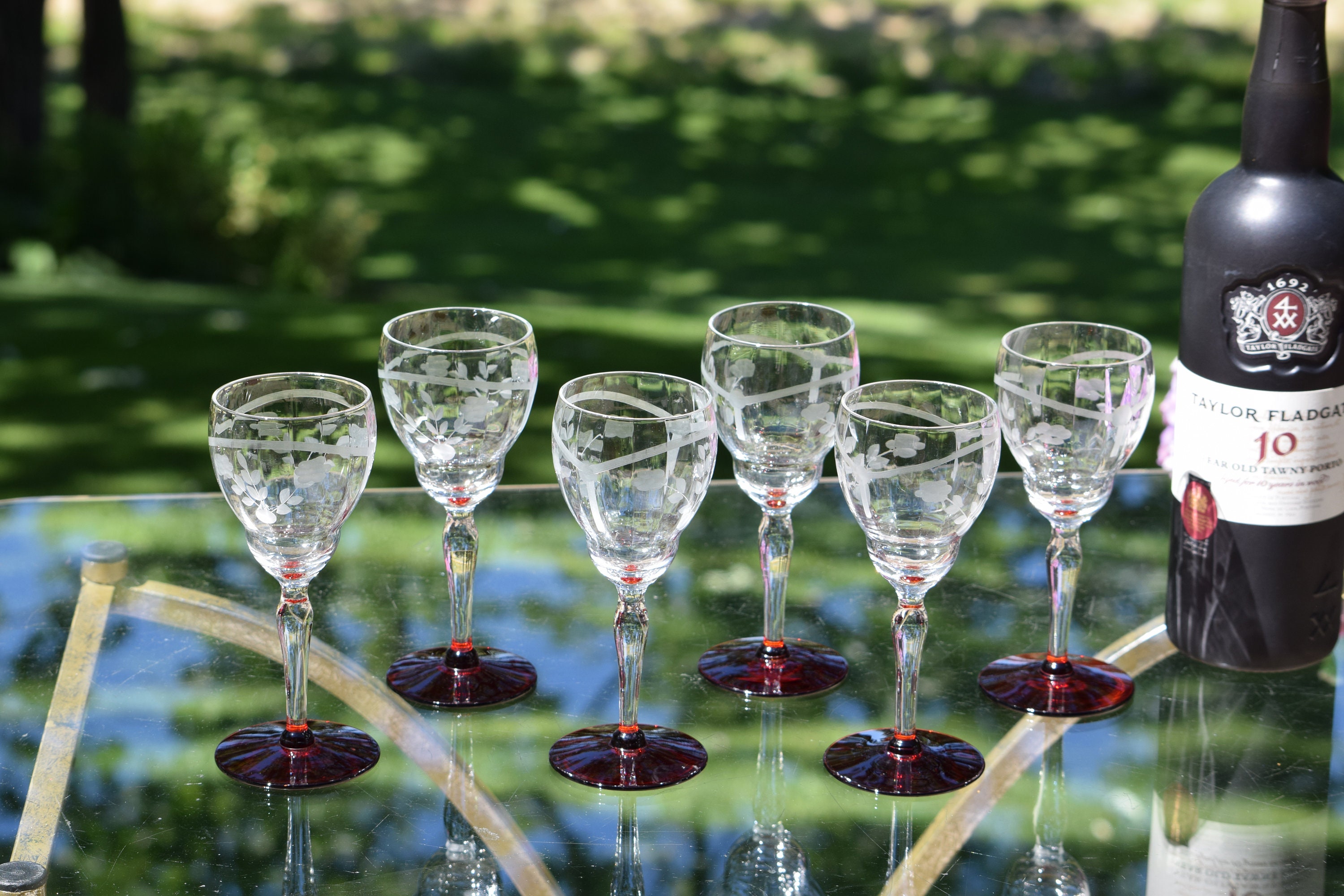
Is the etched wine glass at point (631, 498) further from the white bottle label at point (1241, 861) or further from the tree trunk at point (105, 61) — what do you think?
the tree trunk at point (105, 61)

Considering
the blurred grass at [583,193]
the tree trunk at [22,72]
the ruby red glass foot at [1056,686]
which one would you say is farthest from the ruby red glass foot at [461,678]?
the tree trunk at [22,72]

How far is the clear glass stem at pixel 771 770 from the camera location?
5.06 feet

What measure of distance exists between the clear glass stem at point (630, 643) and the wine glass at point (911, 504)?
0.21 metres

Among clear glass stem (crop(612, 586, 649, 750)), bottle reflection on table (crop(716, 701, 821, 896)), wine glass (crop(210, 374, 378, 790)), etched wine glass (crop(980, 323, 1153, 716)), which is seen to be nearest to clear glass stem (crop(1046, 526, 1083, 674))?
etched wine glass (crop(980, 323, 1153, 716))

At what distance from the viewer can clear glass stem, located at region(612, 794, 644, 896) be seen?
4.67 ft

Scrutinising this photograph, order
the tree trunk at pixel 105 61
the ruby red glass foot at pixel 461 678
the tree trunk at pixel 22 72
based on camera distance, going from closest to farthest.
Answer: the ruby red glass foot at pixel 461 678
the tree trunk at pixel 22 72
the tree trunk at pixel 105 61

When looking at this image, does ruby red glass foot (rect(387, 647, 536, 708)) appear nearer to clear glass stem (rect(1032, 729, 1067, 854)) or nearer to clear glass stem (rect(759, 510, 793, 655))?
clear glass stem (rect(759, 510, 793, 655))

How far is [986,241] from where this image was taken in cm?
762

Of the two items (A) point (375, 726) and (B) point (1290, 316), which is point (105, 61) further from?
(B) point (1290, 316)

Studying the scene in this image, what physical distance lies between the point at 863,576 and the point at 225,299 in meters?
4.33

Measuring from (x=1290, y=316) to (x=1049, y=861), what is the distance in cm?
61

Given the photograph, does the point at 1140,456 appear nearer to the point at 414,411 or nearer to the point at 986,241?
the point at 986,241

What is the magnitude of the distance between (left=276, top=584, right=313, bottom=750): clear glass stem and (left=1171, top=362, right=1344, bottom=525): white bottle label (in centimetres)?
94

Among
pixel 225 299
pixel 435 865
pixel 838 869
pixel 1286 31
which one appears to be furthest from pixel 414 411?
pixel 225 299
